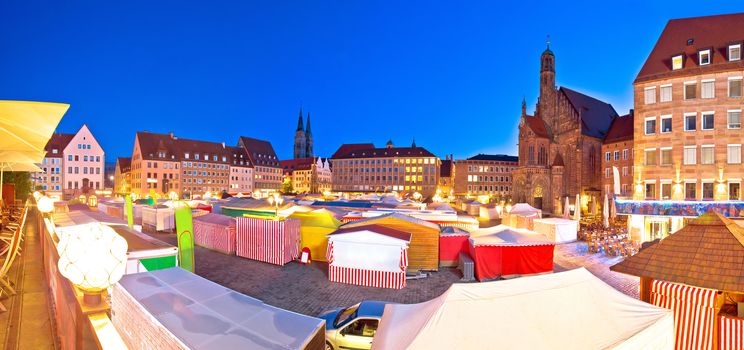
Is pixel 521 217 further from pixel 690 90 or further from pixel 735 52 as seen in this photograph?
pixel 735 52

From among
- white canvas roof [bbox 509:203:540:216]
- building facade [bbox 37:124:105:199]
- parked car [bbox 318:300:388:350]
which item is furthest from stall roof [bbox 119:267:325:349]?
building facade [bbox 37:124:105:199]

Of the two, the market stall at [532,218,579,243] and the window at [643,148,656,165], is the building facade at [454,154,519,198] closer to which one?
the window at [643,148,656,165]

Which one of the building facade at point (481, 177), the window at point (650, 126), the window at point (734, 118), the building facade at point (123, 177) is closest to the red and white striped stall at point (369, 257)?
the window at point (650, 126)

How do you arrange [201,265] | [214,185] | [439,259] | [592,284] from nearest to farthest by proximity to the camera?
[592,284] < [201,265] < [439,259] < [214,185]

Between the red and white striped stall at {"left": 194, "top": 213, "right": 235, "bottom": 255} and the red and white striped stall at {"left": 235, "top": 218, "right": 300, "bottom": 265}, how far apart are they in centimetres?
76

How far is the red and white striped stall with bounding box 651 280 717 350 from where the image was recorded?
21.5 ft

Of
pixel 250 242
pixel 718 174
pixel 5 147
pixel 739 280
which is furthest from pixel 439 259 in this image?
pixel 718 174

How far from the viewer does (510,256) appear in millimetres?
15492

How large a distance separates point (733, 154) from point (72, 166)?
90.6 m

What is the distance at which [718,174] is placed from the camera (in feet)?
80.2

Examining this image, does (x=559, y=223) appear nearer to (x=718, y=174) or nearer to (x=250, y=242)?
(x=718, y=174)

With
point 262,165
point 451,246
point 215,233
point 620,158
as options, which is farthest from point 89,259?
point 262,165

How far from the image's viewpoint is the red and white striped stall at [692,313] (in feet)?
21.5

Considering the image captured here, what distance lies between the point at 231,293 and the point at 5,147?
4.74 m
